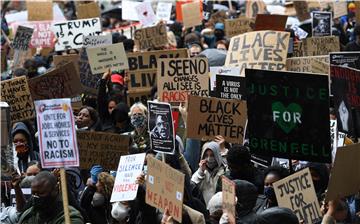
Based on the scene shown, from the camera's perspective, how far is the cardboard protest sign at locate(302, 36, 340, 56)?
16047mm

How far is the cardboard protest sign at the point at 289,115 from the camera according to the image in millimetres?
8906

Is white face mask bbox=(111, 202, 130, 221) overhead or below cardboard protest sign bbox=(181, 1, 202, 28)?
overhead

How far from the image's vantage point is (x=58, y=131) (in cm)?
914

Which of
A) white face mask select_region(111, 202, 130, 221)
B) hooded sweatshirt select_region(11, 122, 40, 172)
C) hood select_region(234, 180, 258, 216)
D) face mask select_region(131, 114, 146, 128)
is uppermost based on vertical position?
hood select_region(234, 180, 258, 216)

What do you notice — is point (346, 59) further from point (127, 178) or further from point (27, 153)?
point (127, 178)

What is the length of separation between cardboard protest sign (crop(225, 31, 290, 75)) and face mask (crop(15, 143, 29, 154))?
2416 millimetres

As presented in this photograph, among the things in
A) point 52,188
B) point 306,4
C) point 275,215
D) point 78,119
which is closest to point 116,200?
point 52,188

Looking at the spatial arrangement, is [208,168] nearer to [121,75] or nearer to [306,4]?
[121,75]

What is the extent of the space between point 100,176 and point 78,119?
8.39 ft

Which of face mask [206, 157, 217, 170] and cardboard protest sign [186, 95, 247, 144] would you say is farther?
cardboard protest sign [186, 95, 247, 144]

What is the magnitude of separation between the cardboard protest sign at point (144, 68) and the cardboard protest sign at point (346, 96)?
613 cm

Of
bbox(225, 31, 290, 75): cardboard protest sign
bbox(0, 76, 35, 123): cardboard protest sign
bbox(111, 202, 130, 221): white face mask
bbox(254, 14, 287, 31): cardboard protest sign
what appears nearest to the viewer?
bbox(111, 202, 130, 221): white face mask

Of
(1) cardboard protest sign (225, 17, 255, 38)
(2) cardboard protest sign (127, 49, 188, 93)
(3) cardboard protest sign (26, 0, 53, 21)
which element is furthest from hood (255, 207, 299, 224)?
(3) cardboard protest sign (26, 0, 53, 21)

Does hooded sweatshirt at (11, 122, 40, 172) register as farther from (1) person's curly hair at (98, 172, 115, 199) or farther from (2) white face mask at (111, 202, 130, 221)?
(2) white face mask at (111, 202, 130, 221)
